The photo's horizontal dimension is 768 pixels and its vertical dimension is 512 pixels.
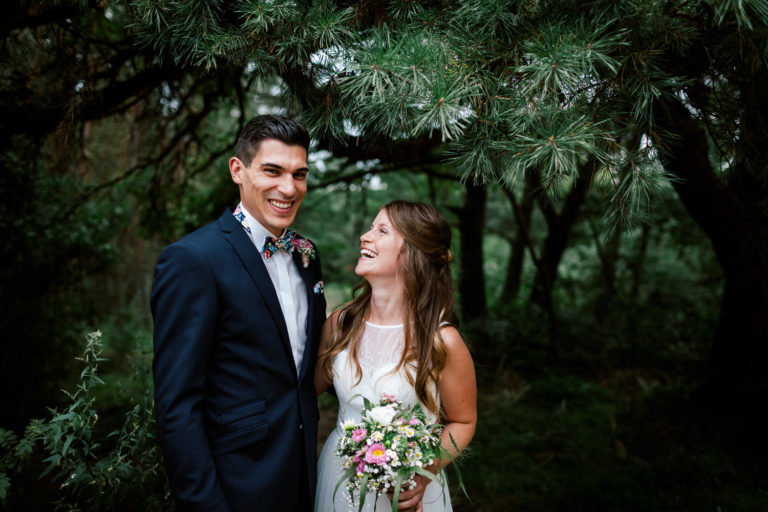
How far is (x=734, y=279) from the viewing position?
4398mm

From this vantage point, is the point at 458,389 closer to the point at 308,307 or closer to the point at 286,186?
the point at 308,307

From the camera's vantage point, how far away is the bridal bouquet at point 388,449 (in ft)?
5.71

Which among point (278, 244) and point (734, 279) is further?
point (734, 279)

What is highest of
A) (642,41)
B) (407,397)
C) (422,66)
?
(642,41)

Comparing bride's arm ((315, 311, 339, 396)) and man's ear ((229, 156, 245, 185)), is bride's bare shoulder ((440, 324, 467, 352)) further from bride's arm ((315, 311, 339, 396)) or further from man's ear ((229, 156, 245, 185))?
man's ear ((229, 156, 245, 185))

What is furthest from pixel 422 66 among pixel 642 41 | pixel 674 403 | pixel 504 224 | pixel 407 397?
pixel 504 224

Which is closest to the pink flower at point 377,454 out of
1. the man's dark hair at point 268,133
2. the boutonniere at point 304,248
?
the boutonniere at point 304,248

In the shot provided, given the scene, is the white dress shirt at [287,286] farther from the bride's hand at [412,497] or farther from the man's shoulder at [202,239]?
the bride's hand at [412,497]

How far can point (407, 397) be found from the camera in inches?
87.2

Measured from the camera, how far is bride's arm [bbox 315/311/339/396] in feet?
8.05

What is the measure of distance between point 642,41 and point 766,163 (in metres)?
1.19

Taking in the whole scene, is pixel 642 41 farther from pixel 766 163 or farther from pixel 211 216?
pixel 211 216

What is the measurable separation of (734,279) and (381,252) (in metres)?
4.06

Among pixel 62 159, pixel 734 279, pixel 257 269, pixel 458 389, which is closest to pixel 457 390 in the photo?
pixel 458 389
